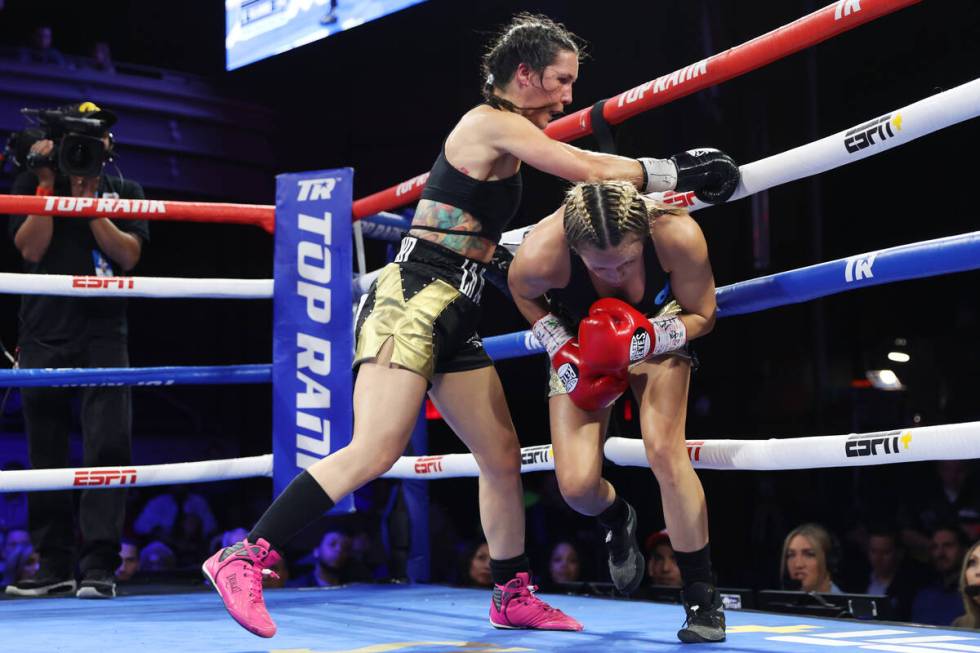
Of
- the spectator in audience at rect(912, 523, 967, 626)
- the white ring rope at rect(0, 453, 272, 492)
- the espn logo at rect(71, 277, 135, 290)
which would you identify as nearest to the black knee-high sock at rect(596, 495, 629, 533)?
the white ring rope at rect(0, 453, 272, 492)

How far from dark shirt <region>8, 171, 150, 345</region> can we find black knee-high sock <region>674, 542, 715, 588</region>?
1.67 metres

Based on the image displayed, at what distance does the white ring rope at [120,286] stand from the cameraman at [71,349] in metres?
0.28

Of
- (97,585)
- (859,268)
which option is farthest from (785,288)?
(97,585)

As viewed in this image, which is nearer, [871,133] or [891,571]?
[871,133]

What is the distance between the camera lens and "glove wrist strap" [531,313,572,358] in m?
1.86

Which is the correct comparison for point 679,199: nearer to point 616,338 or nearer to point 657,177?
point 657,177

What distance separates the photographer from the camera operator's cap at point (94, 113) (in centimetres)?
273

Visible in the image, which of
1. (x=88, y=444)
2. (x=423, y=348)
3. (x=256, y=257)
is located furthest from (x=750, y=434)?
(x=256, y=257)

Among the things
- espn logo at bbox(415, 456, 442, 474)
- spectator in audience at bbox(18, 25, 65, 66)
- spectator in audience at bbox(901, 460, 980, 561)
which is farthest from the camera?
spectator in audience at bbox(18, 25, 65, 66)

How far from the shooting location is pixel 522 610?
1938mm

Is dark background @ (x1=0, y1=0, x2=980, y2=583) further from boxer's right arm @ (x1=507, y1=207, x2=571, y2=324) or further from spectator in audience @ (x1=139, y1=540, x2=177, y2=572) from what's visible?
boxer's right arm @ (x1=507, y1=207, x2=571, y2=324)

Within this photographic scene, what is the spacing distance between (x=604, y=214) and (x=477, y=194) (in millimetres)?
→ 279

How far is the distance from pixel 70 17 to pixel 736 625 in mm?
10301

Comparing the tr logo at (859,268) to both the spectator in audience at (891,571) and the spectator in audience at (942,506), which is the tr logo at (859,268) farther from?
the spectator in audience at (942,506)
